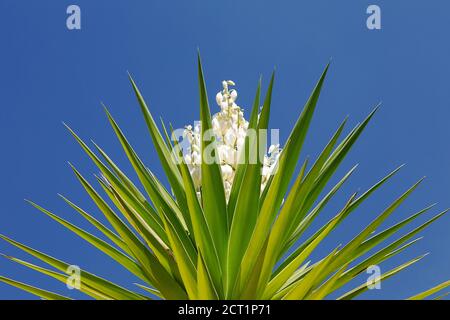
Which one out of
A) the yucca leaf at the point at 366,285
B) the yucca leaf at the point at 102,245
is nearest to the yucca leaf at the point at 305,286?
the yucca leaf at the point at 366,285

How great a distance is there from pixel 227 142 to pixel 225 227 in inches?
20.5

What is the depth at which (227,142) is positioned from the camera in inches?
82.0

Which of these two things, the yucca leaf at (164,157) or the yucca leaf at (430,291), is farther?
the yucca leaf at (164,157)

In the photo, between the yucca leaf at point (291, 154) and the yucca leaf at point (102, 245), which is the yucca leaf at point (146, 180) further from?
the yucca leaf at point (291, 154)

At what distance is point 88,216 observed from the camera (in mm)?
1907

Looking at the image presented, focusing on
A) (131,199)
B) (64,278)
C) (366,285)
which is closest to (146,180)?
(131,199)

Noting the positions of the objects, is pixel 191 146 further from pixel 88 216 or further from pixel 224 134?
pixel 88 216

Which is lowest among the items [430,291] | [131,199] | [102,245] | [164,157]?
[430,291]

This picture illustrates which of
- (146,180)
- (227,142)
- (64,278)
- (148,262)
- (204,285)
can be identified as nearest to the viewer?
(204,285)

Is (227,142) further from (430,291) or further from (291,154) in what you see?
(430,291)

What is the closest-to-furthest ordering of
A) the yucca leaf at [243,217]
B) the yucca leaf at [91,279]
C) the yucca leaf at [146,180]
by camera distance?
the yucca leaf at [243,217], the yucca leaf at [91,279], the yucca leaf at [146,180]

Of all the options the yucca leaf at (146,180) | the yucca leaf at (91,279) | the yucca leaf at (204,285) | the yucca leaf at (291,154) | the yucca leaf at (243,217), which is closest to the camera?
the yucca leaf at (204,285)

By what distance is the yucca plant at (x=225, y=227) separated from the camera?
4.59 feet
